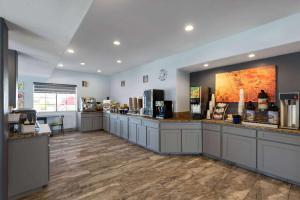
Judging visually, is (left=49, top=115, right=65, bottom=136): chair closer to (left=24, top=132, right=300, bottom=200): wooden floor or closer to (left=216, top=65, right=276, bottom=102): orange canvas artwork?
(left=24, top=132, right=300, bottom=200): wooden floor

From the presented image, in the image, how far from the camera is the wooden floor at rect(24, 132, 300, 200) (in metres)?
2.27

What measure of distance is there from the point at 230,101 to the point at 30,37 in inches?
167

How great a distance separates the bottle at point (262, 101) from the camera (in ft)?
10.1

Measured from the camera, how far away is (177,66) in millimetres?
4211

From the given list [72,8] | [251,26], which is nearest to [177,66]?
[251,26]

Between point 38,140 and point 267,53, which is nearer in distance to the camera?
point 38,140

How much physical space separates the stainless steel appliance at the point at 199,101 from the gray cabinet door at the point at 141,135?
147 cm

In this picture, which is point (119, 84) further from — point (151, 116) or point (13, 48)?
point (13, 48)

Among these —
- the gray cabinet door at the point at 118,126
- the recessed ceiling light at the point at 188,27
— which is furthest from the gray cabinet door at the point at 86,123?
the recessed ceiling light at the point at 188,27

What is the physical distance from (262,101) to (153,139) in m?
2.59

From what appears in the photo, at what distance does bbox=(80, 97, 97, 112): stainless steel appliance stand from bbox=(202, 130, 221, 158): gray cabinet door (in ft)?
16.3

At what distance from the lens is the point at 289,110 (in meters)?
2.71

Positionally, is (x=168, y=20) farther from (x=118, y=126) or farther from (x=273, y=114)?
(x=118, y=126)

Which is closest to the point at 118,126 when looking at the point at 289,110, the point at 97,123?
the point at 97,123
